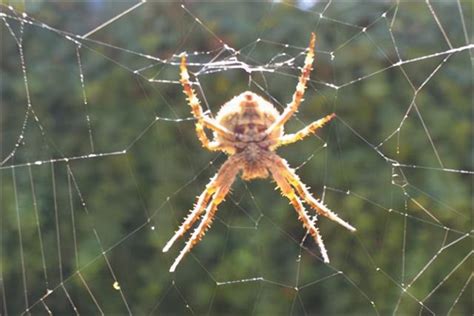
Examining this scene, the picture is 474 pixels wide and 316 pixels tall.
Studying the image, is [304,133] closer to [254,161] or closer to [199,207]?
[254,161]

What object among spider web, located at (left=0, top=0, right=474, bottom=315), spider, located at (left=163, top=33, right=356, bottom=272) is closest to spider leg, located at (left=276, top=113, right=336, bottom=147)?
spider, located at (left=163, top=33, right=356, bottom=272)

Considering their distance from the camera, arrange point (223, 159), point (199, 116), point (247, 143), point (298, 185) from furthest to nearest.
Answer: point (223, 159) → point (298, 185) → point (247, 143) → point (199, 116)

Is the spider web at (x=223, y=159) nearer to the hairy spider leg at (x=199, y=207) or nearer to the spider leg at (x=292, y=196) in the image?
the spider leg at (x=292, y=196)

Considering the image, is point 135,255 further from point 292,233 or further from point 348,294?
point 348,294

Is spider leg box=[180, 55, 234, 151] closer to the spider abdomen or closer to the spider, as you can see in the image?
the spider

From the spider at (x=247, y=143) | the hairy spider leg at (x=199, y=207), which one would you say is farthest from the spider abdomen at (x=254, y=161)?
the hairy spider leg at (x=199, y=207)

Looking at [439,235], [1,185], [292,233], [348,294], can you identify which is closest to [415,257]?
[439,235]

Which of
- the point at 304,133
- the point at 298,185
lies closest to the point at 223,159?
the point at 298,185
